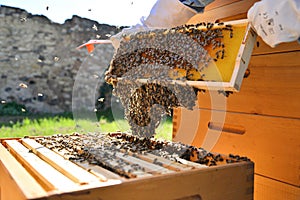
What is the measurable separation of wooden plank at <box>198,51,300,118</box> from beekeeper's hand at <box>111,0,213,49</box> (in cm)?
57

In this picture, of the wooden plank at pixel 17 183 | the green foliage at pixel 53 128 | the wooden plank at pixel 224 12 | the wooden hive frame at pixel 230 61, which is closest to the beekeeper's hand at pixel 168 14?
the wooden plank at pixel 224 12

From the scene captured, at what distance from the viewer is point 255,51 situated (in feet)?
6.24

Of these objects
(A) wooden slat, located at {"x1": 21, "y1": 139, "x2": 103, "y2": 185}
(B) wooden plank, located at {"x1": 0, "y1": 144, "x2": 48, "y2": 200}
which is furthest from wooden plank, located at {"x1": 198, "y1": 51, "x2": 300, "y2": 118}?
(B) wooden plank, located at {"x1": 0, "y1": 144, "x2": 48, "y2": 200}

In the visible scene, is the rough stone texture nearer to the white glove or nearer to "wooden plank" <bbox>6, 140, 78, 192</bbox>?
the white glove

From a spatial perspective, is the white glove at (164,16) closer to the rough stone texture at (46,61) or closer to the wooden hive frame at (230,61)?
the wooden hive frame at (230,61)

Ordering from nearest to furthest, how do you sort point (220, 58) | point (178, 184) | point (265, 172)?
1. point (178, 184)
2. point (220, 58)
3. point (265, 172)

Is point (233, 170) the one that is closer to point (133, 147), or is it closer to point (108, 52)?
point (133, 147)

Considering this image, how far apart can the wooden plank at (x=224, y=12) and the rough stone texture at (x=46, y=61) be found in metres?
5.09

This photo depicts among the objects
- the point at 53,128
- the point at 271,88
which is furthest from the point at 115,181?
the point at 53,128

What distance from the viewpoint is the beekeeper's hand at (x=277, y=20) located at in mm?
1313

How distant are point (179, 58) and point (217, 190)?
79 cm

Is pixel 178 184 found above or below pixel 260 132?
below

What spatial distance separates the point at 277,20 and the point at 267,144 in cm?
77

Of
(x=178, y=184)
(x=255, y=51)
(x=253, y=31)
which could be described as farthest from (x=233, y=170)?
(x=255, y=51)
